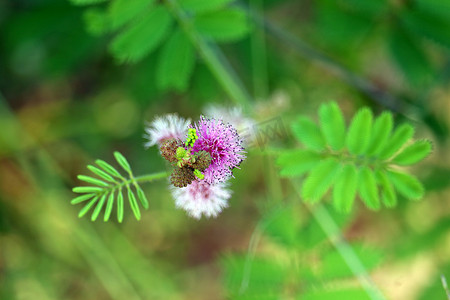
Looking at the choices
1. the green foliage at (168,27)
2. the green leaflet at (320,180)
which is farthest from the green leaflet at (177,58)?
the green leaflet at (320,180)

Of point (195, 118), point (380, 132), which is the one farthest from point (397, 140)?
point (195, 118)

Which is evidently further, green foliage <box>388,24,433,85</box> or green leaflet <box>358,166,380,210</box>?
green foliage <box>388,24,433,85</box>

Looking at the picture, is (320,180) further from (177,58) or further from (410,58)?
(410,58)

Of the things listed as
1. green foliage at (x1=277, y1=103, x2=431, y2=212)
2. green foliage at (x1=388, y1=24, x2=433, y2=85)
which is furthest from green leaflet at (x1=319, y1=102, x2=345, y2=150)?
green foliage at (x1=388, y1=24, x2=433, y2=85)

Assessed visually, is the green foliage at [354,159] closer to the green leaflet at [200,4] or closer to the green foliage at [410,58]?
the green leaflet at [200,4]

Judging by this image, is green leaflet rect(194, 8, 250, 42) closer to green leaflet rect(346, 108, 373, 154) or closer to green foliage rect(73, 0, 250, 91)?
green foliage rect(73, 0, 250, 91)

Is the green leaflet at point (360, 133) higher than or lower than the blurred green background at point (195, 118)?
lower

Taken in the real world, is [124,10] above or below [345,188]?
above
